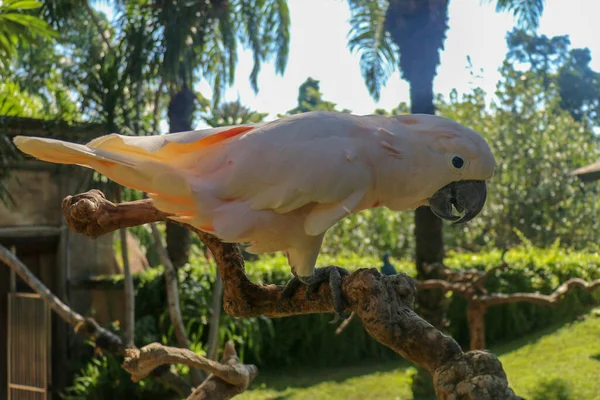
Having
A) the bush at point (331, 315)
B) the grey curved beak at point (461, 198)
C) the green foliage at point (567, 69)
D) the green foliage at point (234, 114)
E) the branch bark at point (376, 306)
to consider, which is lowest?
the bush at point (331, 315)

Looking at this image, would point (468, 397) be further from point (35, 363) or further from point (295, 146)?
point (35, 363)

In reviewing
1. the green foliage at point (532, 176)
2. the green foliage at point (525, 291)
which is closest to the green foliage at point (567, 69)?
the green foliage at point (532, 176)

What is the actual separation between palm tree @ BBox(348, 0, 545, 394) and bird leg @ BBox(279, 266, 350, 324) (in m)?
3.96

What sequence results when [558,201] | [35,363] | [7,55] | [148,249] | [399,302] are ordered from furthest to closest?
[558,201], [148,249], [35,363], [7,55], [399,302]

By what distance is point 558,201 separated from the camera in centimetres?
1123

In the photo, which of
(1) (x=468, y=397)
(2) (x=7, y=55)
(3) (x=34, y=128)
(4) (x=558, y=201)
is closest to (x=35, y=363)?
(3) (x=34, y=128)

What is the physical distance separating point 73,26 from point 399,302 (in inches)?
274

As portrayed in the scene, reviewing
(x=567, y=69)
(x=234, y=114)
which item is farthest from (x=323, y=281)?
(x=567, y=69)

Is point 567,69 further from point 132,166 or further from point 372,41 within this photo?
point 132,166

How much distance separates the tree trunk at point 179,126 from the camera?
6.83 m

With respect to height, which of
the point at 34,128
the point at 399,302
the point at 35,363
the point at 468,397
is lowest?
the point at 35,363

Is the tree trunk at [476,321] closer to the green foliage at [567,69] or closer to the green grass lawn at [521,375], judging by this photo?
the green grass lawn at [521,375]

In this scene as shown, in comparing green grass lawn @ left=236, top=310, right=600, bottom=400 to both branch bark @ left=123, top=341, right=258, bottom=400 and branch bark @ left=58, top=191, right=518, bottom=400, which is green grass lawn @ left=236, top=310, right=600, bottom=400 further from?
branch bark @ left=58, top=191, right=518, bottom=400

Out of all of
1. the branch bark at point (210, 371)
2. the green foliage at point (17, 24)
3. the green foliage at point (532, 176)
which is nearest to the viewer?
the branch bark at point (210, 371)
